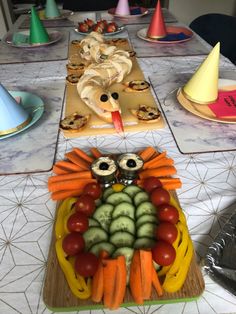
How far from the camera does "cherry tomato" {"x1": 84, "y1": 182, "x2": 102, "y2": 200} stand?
61cm

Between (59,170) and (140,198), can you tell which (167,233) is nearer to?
(140,198)

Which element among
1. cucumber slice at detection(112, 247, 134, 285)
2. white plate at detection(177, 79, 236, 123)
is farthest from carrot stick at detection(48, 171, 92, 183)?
white plate at detection(177, 79, 236, 123)

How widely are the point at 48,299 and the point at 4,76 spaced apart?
107 centimetres

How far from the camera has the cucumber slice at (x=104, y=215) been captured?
0.55m

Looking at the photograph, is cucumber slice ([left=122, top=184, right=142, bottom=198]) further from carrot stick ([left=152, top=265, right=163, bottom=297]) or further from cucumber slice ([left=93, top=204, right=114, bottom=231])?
carrot stick ([left=152, top=265, right=163, bottom=297])

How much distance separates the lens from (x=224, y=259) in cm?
50

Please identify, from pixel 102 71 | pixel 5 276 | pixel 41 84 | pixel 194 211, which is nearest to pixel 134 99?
pixel 102 71

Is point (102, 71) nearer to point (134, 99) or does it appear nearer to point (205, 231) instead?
point (134, 99)

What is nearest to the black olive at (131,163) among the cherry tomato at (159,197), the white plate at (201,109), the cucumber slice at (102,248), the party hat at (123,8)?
the cherry tomato at (159,197)

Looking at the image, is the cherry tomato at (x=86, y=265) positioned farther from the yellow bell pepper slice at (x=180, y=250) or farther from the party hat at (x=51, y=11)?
the party hat at (x=51, y=11)

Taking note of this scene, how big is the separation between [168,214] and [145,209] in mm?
49

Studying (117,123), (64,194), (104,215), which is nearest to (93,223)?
(104,215)

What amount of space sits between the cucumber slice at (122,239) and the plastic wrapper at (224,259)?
5.2 inches

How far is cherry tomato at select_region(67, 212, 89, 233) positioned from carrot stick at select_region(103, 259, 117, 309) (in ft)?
0.30
